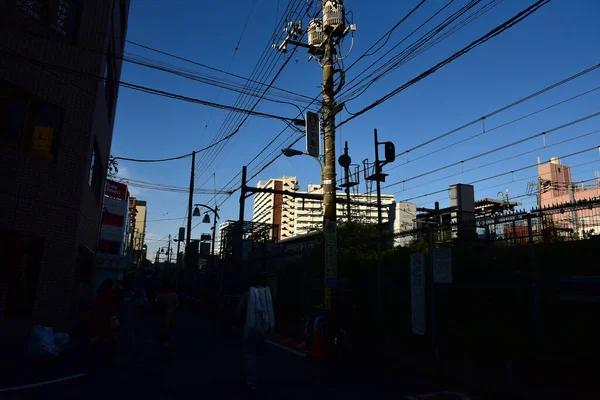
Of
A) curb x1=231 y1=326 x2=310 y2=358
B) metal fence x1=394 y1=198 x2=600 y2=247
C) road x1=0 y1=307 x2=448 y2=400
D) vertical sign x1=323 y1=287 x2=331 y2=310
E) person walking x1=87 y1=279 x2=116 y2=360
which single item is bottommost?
curb x1=231 y1=326 x2=310 y2=358

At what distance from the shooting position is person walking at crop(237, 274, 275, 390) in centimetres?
676

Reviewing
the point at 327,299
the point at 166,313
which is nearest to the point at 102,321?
the point at 166,313

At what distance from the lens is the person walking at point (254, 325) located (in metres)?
6.76

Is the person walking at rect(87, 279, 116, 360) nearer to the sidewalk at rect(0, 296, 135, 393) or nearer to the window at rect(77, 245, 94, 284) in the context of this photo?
the sidewalk at rect(0, 296, 135, 393)

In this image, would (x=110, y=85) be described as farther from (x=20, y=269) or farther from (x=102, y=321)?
(x=102, y=321)

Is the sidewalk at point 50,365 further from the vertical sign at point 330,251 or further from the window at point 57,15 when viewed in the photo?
the window at point 57,15

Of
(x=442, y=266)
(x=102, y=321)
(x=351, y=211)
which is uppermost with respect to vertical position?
(x=351, y=211)

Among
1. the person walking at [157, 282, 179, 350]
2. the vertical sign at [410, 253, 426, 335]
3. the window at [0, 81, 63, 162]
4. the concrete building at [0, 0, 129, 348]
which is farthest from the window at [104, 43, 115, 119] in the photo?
the vertical sign at [410, 253, 426, 335]

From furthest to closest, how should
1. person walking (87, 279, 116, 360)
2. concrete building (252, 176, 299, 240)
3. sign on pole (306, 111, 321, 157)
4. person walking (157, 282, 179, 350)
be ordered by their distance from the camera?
concrete building (252, 176, 299, 240) < sign on pole (306, 111, 321, 157) < person walking (157, 282, 179, 350) < person walking (87, 279, 116, 360)

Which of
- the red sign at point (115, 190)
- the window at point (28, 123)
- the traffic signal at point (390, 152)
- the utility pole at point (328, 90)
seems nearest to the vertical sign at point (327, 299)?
the utility pole at point (328, 90)

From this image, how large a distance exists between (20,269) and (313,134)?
28.8 feet

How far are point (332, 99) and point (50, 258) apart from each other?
30.1 ft

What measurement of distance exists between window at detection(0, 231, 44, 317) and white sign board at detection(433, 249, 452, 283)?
1027 centimetres

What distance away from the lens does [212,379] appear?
7.29 m
